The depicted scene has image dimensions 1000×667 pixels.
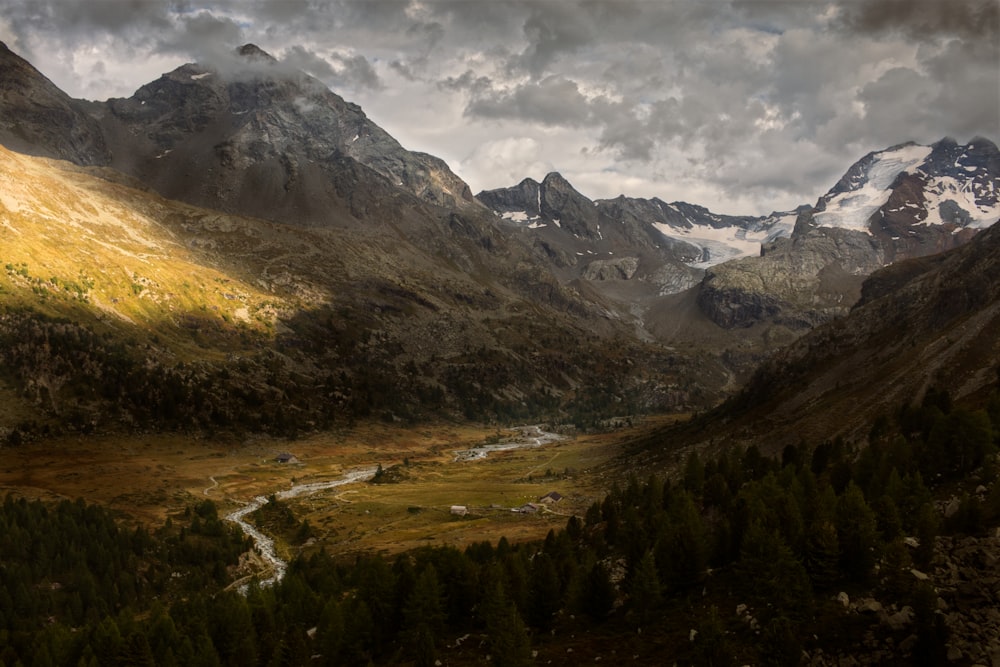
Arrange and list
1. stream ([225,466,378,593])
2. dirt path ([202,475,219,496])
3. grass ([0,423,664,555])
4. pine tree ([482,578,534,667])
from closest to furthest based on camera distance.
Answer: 1. pine tree ([482,578,534,667])
2. stream ([225,466,378,593])
3. grass ([0,423,664,555])
4. dirt path ([202,475,219,496])

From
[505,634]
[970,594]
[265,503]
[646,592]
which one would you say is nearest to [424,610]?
[505,634]

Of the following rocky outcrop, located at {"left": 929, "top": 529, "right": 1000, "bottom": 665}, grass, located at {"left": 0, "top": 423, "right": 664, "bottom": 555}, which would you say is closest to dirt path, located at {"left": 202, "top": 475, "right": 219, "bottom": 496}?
grass, located at {"left": 0, "top": 423, "right": 664, "bottom": 555}

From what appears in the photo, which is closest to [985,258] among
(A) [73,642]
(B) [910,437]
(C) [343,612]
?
(B) [910,437]

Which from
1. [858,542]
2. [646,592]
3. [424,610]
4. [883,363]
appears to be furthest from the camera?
[883,363]

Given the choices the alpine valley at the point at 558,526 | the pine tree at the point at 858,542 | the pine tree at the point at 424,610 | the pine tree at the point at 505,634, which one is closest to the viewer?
the alpine valley at the point at 558,526

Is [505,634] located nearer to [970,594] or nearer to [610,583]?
[610,583]

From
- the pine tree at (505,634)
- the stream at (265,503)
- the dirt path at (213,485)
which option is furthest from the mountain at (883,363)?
the dirt path at (213,485)

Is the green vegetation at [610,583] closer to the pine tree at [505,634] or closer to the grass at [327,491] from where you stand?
the pine tree at [505,634]

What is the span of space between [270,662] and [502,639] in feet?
87.3

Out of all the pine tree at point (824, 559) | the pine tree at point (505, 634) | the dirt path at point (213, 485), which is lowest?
the dirt path at point (213, 485)

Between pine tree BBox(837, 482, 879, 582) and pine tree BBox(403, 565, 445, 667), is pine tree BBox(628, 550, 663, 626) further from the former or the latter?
pine tree BBox(403, 565, 445, 667)

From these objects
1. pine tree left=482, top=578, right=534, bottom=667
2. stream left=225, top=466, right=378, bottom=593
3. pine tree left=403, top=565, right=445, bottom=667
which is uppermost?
pine tree left=482, top=578, right=534, bottom=667

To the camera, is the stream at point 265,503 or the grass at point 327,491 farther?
the grass at point 327,491

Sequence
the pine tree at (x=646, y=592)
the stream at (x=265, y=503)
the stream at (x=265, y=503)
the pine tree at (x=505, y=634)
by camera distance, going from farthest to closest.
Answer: the stream at (x=265, y=503)
the stream at (x=265, y=503)
the pine tree at (x=646, y=592)
the pine tree at (x=505, y=634)
